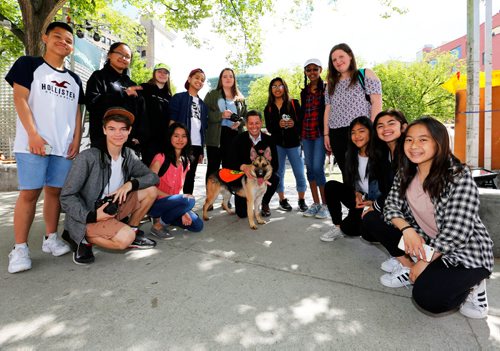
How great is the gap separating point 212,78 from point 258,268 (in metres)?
114

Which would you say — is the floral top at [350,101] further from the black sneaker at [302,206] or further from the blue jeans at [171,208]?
the blue jeans at [171,208]

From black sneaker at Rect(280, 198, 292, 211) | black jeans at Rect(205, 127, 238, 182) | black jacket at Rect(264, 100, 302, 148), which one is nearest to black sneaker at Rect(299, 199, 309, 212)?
black sneaker at Rect(280, 198, 292, 211)

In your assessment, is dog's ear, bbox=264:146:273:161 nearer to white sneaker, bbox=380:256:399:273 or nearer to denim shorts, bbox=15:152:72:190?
white sneaker, bbox=380:256:399:273

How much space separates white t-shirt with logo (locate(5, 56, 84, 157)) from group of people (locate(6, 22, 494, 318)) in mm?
11

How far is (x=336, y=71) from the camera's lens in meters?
3.99

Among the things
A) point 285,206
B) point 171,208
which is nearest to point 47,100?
point 171,208

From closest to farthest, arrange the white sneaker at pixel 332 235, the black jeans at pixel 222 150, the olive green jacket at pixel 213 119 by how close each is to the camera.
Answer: the white sneaker at pixel 332 235 → the olive green jacket at pixel 213 119 → the black jeans at pixel 222 150

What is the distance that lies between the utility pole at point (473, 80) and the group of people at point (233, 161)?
7.23 feet

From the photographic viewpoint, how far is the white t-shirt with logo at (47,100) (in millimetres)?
2834

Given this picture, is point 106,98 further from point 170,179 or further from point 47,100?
point 170,179

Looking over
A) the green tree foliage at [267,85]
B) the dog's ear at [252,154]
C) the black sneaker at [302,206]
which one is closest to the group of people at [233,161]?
the dog's ear at [252,154]

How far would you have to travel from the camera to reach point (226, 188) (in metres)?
5.02

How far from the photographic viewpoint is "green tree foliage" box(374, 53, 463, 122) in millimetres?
26483

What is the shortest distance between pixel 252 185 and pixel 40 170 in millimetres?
2740
